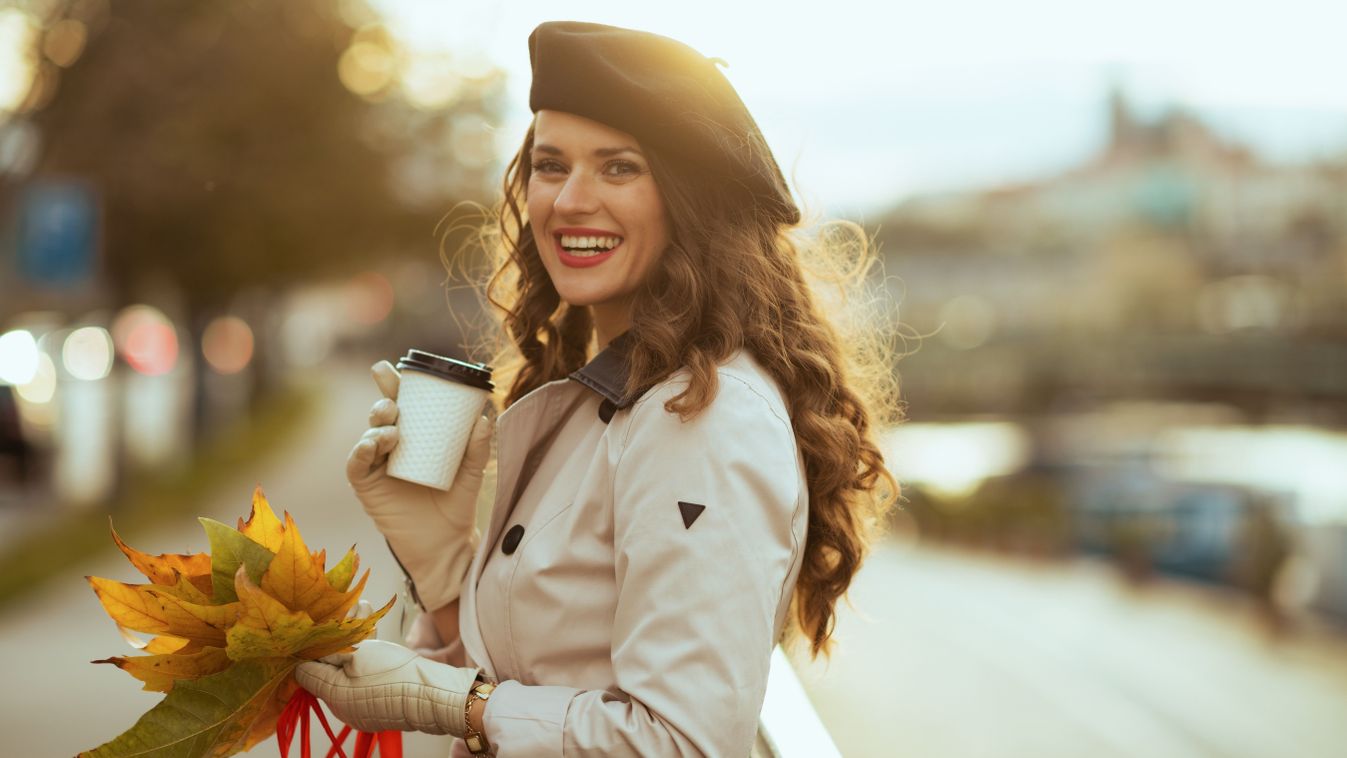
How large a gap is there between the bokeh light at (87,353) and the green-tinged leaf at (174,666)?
18.1 metres

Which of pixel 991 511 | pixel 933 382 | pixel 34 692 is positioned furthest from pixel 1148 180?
pixel 34 692

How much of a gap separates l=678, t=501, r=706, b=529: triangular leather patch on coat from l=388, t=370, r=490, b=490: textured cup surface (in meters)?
0.61

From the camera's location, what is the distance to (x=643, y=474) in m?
1.90

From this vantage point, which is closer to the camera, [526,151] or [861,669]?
[526,151]

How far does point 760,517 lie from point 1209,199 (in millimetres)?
91264

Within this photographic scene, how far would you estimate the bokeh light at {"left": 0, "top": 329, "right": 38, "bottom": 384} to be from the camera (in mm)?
15078

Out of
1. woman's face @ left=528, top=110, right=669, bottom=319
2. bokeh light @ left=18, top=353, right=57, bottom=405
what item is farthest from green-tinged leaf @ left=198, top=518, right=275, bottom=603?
bokeh light @ left=18, top=353, right=57, bottom=405

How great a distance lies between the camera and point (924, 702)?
44.6 feet

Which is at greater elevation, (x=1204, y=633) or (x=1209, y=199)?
(x=1209, y=199)

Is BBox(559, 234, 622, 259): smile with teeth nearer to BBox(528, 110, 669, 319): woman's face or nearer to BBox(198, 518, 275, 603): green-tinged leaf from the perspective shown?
BBox(528, 110, 669, 319): woman's face

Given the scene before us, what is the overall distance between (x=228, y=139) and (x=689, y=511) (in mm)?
13953

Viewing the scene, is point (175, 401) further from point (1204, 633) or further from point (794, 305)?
point (794, 305)

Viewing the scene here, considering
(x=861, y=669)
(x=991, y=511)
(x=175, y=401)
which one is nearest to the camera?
(x=861, y=669)

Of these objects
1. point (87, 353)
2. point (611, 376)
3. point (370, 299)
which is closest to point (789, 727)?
point (611, 376)
